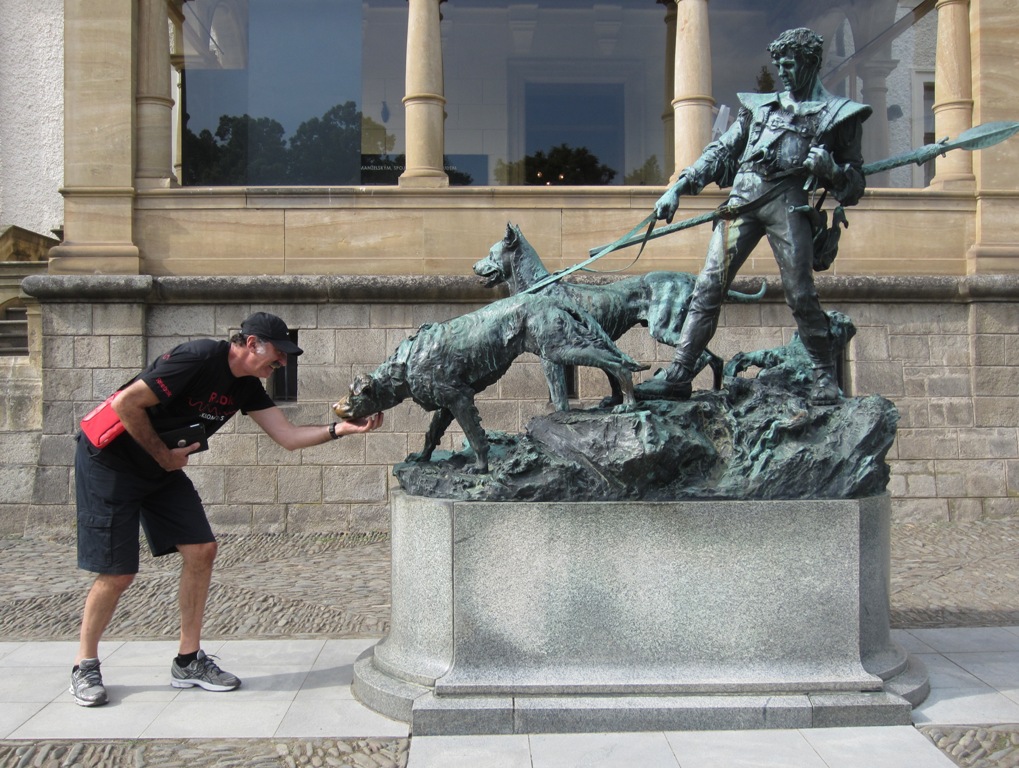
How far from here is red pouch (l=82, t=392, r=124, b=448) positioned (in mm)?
3998

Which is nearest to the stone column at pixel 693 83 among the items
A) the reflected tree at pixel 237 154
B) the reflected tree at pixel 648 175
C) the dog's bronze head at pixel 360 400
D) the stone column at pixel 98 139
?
the reflected tree at pixel 648 175

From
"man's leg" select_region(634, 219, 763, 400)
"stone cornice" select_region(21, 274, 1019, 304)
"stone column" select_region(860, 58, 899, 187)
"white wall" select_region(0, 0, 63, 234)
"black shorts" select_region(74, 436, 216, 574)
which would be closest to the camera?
"black shorts" select_region(74, 436, 216, 574)

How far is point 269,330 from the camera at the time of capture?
4074mm

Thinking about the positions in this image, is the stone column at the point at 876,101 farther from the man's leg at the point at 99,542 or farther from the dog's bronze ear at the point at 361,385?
the man's leg at the point at 99,542

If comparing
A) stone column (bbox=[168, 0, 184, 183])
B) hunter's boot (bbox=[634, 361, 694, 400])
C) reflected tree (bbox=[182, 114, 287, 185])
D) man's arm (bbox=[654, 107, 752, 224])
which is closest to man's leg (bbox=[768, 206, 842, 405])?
man's arm (bbox=[654, 107, 752, 224])

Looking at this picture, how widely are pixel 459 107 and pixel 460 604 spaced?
8.04 metres

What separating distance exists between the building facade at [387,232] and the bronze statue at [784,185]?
4807mm

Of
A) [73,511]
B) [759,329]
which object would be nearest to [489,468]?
[759,329]

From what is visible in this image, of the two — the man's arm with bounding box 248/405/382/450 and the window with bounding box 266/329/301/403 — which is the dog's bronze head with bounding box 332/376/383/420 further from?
the window with bounding box 266/329/301/403

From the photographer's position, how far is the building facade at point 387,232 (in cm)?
945

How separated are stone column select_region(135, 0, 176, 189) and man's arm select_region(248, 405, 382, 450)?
6403 millimetres

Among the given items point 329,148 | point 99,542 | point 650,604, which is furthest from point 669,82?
point 99,542

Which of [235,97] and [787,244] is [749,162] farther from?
[235,97]

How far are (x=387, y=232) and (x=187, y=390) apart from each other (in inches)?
236
